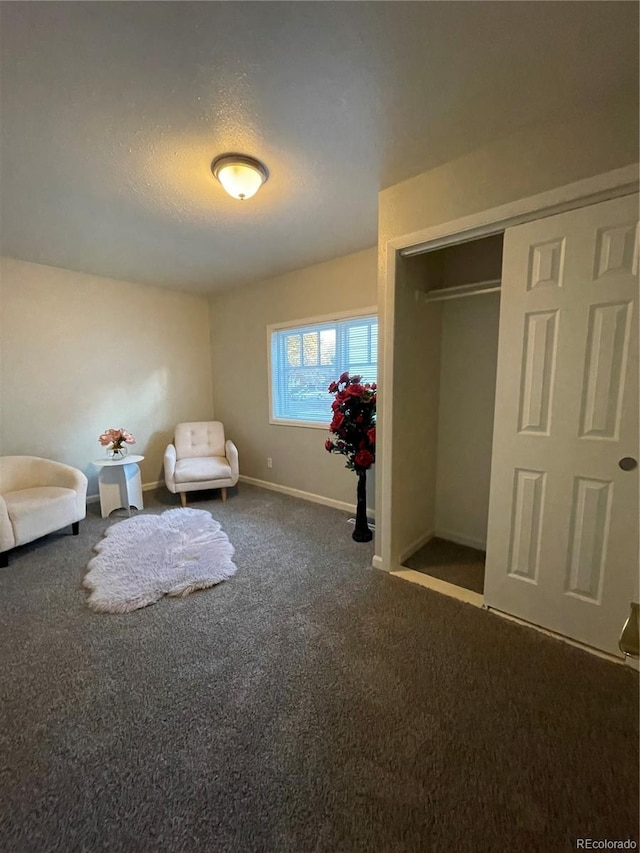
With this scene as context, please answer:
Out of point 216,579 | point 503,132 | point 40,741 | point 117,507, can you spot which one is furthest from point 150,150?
point 117,507

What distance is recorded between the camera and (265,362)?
157 inches

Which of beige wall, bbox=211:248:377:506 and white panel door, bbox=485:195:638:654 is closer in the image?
white panel door, bbox=485:195:638:654

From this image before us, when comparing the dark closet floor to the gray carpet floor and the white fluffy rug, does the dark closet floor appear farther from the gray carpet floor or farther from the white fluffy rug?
the white fluffy rug

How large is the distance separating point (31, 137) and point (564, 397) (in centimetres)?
291

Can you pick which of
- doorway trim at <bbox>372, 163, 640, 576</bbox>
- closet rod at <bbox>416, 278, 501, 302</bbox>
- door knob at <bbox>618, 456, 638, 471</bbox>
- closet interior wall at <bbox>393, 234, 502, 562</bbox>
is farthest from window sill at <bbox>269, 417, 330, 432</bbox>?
door knob at <bbox>618, 456, 638, 471</bbox>

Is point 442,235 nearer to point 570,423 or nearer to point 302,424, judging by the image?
point 570,423

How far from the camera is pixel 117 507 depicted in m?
3.37

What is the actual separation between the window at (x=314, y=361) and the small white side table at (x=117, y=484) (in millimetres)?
1638

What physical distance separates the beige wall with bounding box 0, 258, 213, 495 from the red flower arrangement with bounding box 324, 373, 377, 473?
2727 mm

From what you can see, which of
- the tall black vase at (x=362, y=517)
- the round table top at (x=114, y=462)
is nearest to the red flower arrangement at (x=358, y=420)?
the tall black vase at (x=362, y=517)

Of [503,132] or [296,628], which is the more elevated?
[503,132]

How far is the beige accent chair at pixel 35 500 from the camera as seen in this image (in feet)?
7.86

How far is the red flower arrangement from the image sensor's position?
2.58 meters

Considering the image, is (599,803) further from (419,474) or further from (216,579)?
(216,579)
